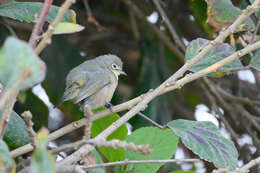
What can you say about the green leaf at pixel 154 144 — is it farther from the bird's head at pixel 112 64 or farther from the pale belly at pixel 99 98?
the bird's head at pixel 112 64

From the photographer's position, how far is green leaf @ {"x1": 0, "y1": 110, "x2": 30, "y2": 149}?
6.97 feet

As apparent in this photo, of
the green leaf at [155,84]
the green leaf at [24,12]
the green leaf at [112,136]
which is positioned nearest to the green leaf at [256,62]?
the green leaf at [112,136]

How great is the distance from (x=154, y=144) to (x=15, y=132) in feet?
2.18

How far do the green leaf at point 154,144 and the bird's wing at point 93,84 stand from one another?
879 millimetres

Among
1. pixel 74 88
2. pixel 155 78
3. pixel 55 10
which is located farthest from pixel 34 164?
pixel 155 78

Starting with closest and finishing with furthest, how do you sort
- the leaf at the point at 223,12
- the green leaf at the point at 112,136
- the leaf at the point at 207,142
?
the leaf at the point at 207,142 → the green leaf at the point at 112,136 → the leaf at the point at 223,12

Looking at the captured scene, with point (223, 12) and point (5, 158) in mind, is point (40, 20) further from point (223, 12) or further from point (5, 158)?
point (223, 12)

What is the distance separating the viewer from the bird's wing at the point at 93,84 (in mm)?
2908

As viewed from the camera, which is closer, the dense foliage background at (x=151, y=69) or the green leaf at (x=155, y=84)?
the dense foliage background at (x=151, y=69)

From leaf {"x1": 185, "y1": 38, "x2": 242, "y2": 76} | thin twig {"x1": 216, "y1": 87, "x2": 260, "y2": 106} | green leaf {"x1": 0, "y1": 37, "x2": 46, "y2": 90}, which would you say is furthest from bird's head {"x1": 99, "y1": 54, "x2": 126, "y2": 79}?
green leaf {"x1": 0, "y1": 37, "x2": 46, "y2": 90}

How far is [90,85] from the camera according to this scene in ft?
9.80

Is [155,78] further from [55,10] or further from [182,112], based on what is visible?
[55,10]

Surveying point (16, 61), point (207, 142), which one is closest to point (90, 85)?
point (207, 142)

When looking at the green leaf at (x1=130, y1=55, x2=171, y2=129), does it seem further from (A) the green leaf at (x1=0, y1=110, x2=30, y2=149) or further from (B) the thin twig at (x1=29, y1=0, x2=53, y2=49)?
(B) the thin twig at (x1=29, y1=0, x2=53, y2=49)
